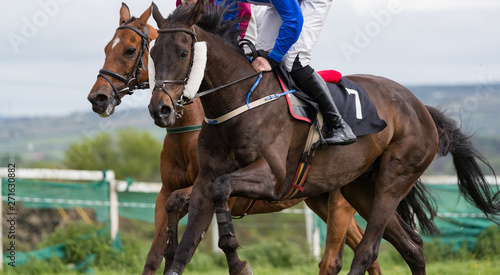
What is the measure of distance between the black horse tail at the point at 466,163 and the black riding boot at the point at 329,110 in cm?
155

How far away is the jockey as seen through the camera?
418 cm

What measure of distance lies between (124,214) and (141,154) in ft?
97.8

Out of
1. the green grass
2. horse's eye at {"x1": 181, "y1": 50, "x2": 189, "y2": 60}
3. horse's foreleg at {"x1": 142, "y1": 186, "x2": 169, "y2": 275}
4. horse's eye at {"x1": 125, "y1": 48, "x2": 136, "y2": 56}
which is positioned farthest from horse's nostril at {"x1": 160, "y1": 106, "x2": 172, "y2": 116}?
the green grass

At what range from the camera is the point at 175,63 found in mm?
3719

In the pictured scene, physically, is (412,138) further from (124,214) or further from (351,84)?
(124,214)

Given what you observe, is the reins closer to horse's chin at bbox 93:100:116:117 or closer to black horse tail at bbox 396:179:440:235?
horse's chin at bbox 93:100:116:117

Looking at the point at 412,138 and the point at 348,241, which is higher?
the point at 412,138

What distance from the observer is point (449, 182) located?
10125mm

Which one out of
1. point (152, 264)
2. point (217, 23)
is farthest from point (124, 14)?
point (152, 264)

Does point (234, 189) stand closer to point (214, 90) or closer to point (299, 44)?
point (214, 90)

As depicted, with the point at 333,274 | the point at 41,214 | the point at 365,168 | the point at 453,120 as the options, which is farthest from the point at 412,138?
the point at 41,214

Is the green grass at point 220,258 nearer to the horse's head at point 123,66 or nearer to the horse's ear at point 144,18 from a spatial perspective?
the horse's head at point 123,66

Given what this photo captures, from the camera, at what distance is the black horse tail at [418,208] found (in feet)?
19.1

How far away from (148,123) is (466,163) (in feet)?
30.3
